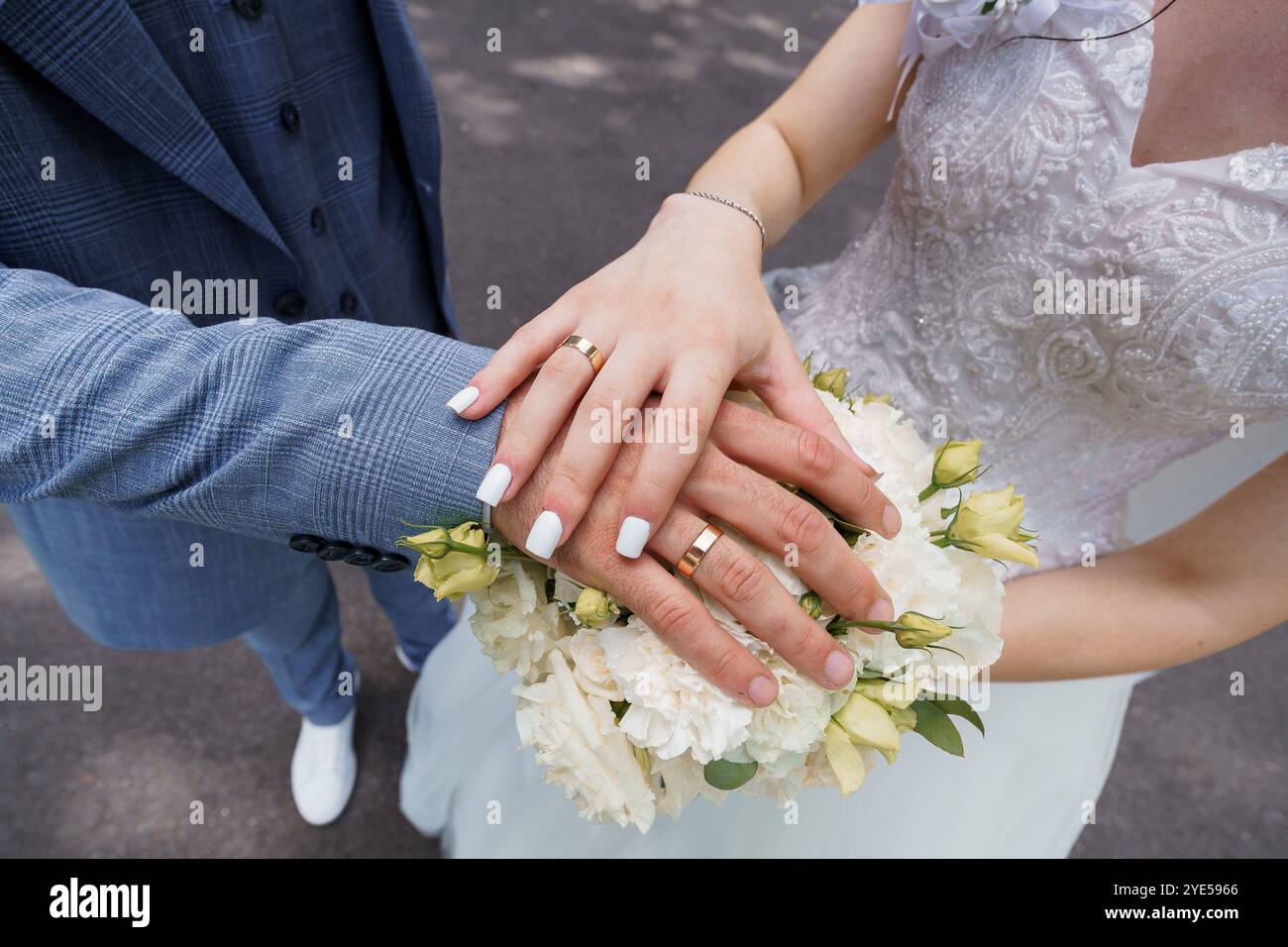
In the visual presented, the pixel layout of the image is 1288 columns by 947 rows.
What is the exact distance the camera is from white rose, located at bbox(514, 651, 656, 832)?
600 mm

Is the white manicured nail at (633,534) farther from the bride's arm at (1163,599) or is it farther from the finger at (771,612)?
the bride's arm at (1163,599)

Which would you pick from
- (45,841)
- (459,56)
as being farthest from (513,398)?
(459,56)

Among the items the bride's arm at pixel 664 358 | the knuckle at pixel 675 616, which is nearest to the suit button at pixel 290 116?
the bride's arm at pixel 664 358

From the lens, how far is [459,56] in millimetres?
3395

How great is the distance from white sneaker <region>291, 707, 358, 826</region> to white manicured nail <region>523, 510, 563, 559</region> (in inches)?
55.0

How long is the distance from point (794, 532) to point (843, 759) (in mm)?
190

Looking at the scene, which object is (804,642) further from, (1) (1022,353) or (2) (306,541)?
(1) (1022,353)

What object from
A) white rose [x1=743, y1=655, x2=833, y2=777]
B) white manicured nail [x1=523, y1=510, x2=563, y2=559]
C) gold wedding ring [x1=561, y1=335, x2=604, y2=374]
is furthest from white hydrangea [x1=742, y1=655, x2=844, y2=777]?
gold wedding ring [x1=561, y1=335, x2=604, y2=374]

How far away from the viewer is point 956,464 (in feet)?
2.26

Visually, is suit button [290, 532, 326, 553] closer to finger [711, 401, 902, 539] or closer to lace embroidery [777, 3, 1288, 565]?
finger [711, 401, 902, 539]

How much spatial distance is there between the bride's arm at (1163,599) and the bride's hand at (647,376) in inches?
17.6
